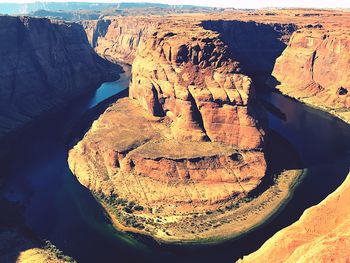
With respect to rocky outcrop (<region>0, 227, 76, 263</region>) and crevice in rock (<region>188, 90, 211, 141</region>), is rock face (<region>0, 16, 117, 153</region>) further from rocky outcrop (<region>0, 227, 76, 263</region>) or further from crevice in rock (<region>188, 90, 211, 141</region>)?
crevice in rock (<region>188, 90, 211, 141</region>)

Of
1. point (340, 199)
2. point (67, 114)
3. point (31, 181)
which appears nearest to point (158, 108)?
point (31, 181)

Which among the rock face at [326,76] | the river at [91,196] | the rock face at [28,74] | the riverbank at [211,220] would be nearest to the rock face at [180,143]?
the riverbank at [211,220]

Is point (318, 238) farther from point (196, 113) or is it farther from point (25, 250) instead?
point (196, 113)

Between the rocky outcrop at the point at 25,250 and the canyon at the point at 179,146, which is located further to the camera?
the canyon at the point at 179,146

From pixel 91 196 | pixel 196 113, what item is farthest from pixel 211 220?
pixel 196 113

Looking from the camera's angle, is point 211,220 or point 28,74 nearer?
point 211,220

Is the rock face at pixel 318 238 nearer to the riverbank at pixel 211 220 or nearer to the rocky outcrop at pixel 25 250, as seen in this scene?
the riverbank at pixel 211 220
